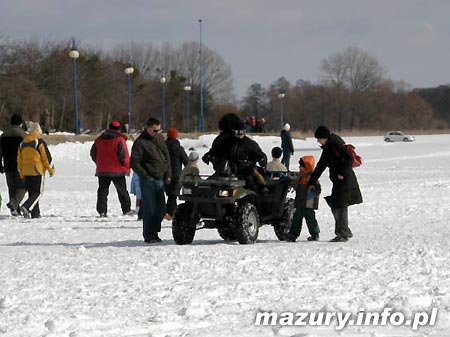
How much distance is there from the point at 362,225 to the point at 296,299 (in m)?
6.29

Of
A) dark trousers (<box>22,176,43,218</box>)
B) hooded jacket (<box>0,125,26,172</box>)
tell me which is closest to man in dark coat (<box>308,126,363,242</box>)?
dark trousers (<box>22,176,43,218</box>)

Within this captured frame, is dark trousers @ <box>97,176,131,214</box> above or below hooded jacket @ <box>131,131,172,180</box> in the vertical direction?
below

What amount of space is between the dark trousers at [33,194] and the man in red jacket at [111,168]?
0.96 meters

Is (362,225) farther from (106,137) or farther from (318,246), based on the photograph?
(106,137)

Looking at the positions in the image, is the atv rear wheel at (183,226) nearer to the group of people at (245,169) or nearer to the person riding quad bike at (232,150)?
the group of people at (245,169)

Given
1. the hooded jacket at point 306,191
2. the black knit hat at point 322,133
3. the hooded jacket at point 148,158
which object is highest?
the black knit hat at point 322,133

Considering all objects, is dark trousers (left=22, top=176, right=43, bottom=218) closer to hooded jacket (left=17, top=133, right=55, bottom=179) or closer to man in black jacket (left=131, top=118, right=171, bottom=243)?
hooded jacket (left=17, top=133, right=55, bottom=179)

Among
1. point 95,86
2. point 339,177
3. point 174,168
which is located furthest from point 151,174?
point 95,86

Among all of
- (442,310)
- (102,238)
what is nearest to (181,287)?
(442,310)

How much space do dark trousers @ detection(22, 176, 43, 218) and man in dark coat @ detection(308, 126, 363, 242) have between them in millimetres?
5489

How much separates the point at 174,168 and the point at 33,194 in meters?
2.38

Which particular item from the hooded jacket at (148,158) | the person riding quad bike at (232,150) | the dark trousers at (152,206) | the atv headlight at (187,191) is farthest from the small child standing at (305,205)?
the hooded jacket at (148,158)

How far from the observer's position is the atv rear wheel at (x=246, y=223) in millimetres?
8773

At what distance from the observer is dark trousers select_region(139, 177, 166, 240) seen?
31.1 ft
